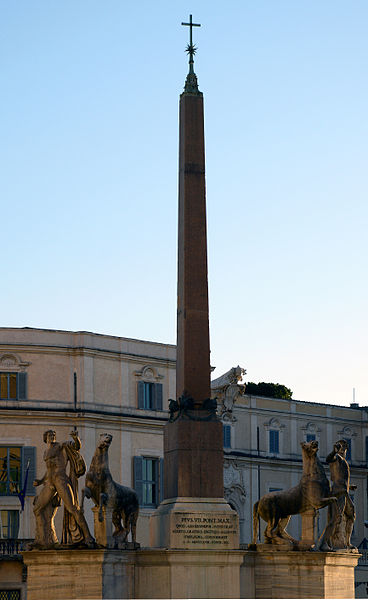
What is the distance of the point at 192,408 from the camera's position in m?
27.9

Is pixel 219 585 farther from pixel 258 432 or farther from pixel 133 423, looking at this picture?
pixel 258 432

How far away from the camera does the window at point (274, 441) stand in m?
68.3

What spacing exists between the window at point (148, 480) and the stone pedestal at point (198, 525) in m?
29.1

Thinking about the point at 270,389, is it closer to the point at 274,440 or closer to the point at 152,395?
the point at 274,440

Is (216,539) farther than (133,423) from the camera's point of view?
No

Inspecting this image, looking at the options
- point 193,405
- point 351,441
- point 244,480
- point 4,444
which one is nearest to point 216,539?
point 193,405

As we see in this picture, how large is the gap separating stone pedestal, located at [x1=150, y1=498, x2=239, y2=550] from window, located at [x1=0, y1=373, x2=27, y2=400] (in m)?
28.4

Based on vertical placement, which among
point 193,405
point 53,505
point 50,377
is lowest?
point 53,505

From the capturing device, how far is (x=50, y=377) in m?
55.7

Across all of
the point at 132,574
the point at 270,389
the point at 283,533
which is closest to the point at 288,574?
the point at 283,533

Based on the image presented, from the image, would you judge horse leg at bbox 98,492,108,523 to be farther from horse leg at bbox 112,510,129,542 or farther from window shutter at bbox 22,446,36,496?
window shutter at bbox 22,446,36,496

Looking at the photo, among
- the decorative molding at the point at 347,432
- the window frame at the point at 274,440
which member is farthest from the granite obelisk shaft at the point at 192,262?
the decorative molding at the point at 347,432

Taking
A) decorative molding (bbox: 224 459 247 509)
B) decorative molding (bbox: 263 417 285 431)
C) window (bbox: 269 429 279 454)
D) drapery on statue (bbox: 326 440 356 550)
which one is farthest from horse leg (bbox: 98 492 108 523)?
window (bbox: 269 429 279 454)

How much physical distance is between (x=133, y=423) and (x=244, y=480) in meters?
10.7
